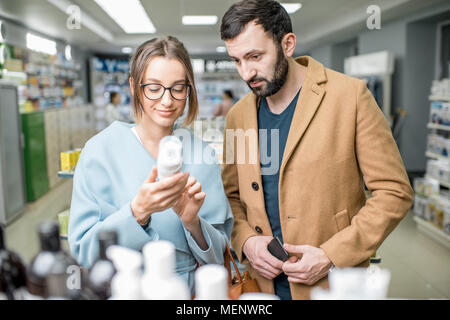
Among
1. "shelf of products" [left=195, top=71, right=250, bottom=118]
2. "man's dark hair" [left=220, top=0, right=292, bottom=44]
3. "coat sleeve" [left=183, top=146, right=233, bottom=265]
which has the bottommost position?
"coat sleeve" [left=183, top=146, right=233, bottom=265]

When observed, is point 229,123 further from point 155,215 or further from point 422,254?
point 422,254

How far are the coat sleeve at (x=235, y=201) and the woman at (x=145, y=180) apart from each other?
26 cm

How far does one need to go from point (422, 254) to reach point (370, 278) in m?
4.27

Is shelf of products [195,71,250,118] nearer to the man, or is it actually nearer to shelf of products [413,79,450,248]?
shelf of products [413,79,450,248]

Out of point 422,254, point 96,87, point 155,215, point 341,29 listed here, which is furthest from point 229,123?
point 96,87

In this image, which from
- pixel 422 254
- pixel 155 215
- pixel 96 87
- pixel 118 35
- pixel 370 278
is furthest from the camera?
pixel 96 87

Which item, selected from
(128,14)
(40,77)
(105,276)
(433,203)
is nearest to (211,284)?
(105,276)

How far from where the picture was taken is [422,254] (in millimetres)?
4316

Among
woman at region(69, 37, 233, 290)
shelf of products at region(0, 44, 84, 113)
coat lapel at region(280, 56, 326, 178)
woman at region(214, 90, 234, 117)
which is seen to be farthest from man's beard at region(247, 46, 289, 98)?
shelf of products at region(0, 44, 84, 113)

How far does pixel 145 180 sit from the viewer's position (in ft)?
3.51

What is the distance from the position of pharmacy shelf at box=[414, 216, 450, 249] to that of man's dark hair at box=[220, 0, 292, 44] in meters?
4.28

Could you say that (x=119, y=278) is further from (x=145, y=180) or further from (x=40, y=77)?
(x=40, y=77)

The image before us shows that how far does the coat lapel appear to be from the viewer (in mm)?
1353

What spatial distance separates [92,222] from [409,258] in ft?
13.4
